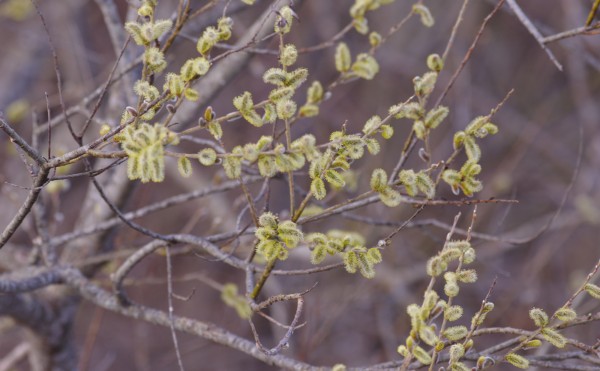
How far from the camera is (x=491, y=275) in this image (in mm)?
4008

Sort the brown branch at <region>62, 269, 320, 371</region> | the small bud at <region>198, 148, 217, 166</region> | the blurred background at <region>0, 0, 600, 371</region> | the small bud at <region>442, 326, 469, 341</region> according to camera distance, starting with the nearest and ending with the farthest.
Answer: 1. the small bud at <region>198, 148, 217, 166</region>
2. the small bud at <region>442, 326, 469, 341</region>
3. the brown branch at <region>62, 269, 320, 371</region>
4. the blurred background at <region>0, 0, 600, 371</region>

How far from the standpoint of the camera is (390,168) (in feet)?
15.1

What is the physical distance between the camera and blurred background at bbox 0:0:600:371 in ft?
11.9

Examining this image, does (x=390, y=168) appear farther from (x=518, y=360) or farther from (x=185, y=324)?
(x=518, y=360)

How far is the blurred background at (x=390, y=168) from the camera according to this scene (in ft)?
11.9

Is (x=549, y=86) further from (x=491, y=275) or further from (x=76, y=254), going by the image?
(x=76, y=254)

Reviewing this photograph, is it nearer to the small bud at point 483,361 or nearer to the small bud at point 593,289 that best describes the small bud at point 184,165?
the small bud at point 483,361

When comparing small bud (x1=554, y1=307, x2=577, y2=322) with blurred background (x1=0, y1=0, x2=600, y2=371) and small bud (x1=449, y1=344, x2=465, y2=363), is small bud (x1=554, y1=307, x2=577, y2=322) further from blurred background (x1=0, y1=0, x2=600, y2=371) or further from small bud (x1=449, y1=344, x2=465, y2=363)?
blurred background (x1=0, y1=0, x2=600, y2=371)

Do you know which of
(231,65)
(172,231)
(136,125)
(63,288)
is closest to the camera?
(136,125)

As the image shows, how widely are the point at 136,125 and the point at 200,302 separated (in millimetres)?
4108

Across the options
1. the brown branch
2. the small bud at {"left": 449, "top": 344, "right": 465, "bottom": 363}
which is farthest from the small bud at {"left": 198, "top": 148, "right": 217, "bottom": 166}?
the small bud at {"left": 449, "top": 344, "right": 465, "bottom": 363}

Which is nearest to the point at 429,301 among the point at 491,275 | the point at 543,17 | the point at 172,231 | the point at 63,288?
the point at 63,288

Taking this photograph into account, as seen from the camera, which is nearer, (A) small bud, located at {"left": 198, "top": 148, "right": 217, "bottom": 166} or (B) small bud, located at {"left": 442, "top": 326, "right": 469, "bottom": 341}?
(A) small bud, located at {"left": 198, "top": 148, "right": 217, "bottom": 166}

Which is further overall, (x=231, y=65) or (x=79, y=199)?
(x=79, y=199)
